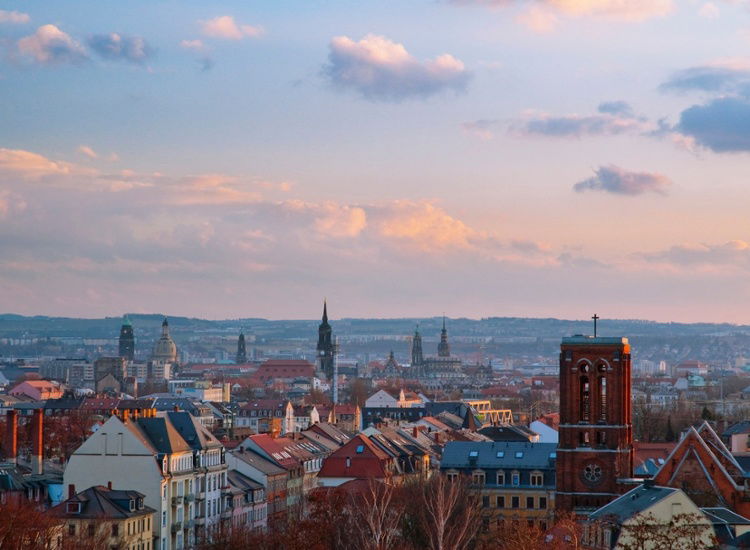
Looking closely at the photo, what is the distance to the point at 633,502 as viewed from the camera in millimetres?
86812

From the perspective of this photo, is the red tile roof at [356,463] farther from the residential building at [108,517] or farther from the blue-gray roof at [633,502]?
the blue-gray roof at [633,502]

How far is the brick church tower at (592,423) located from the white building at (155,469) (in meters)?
21.4

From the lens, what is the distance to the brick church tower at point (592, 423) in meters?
99.6

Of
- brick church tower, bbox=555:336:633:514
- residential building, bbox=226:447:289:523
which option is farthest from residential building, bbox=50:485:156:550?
residential building, bbox=226:447:289:523

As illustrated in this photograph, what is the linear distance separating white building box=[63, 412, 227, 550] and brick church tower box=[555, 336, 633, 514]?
21.4 m

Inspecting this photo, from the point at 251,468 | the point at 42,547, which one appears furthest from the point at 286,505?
Answer: the point at 42,547

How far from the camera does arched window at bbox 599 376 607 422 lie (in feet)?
330

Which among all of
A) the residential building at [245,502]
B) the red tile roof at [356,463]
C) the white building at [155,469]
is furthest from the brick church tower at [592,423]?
the red tile roof at [356,463]

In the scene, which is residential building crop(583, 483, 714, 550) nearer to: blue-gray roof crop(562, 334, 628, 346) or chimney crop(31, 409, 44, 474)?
blue-gray roof crop(562, 334, 628, 346)

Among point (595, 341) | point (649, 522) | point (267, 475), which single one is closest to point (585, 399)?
point (595, 341)

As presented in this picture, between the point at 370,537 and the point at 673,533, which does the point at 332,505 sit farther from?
the point at 673,533

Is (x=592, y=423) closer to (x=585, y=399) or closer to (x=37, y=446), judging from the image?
(x=585, y=399)

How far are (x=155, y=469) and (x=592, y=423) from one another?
77.9 feet

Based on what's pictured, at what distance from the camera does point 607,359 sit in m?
101
